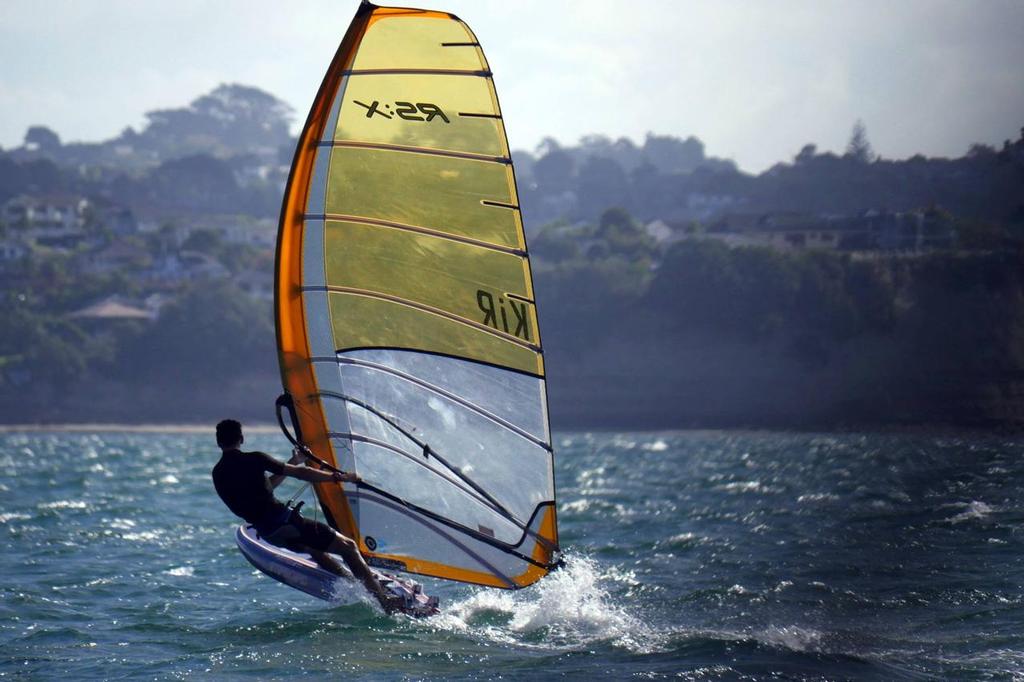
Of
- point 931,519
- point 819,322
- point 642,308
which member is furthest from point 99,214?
point 931,519

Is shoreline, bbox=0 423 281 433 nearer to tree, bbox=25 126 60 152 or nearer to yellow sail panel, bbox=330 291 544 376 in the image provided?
yellow sail panel, bbox=330 291 544 376

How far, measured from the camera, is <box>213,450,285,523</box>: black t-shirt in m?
7.39

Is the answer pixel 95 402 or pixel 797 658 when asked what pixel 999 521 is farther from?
pixel 95 402

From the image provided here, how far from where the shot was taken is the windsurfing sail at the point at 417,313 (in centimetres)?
748

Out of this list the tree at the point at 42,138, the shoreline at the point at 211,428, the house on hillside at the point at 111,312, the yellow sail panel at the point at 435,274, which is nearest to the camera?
the yellow sail panel at the point at 435,274

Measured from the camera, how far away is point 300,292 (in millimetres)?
7840

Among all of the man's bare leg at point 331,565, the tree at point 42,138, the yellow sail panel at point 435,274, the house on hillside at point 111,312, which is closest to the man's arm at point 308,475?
the man's bare leg at point 331,565

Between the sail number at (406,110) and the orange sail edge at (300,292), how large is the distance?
0.22 m

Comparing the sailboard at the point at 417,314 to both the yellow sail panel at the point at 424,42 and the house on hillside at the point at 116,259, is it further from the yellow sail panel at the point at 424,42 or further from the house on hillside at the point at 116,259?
the house on hillside at the point at 116,259

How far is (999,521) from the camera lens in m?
11.4

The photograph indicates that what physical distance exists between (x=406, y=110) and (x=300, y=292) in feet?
3.85

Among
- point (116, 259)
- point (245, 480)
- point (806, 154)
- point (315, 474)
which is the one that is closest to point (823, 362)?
point (806, 154)

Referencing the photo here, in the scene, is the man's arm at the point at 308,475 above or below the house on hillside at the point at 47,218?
below

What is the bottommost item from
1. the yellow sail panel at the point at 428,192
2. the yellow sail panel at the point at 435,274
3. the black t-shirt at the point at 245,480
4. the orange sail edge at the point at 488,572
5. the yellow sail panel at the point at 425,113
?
the orange sail edge at the point at 488,572
